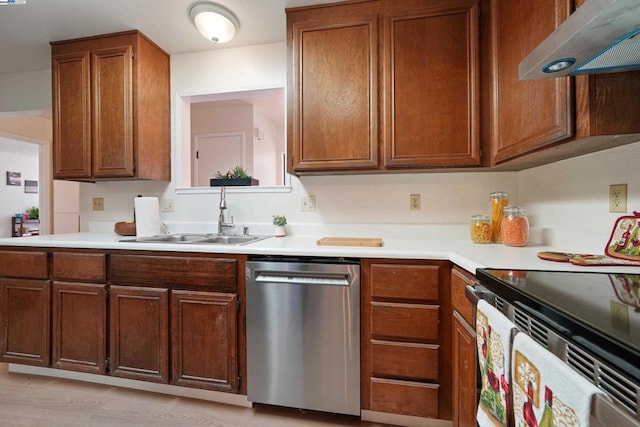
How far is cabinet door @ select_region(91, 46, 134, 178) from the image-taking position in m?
2.11

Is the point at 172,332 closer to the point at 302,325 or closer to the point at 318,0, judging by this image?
the point at 302,325

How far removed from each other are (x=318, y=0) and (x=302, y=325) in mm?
1870

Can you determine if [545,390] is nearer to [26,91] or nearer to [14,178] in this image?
[26,91]

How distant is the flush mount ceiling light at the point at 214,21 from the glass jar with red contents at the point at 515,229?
2.06 m

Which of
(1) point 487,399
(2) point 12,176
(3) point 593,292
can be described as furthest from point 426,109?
(2) point 12,176

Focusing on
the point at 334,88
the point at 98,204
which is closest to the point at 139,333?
the point at 98,204

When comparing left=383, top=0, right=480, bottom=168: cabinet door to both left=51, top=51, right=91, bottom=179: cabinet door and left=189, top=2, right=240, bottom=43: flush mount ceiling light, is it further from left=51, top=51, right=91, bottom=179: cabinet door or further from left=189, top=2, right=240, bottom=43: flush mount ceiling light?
left=51, top=51, right=91, bottom=179: cabinet door

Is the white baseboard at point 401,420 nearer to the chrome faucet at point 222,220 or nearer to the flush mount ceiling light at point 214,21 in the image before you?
the chrome faucet at point 222,220

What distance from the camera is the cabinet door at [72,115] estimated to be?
2.17 metres

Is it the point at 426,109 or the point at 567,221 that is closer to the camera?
the point at 567,221

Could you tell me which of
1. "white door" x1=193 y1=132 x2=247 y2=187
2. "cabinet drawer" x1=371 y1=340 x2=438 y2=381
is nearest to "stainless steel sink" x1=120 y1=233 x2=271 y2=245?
"cabinet drawer" x1=371 y1=340 x2=438 y2=381

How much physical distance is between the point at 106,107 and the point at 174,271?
4.61 ft

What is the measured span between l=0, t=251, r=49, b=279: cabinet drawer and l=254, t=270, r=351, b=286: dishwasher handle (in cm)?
142

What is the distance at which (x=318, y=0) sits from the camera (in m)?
1.79
